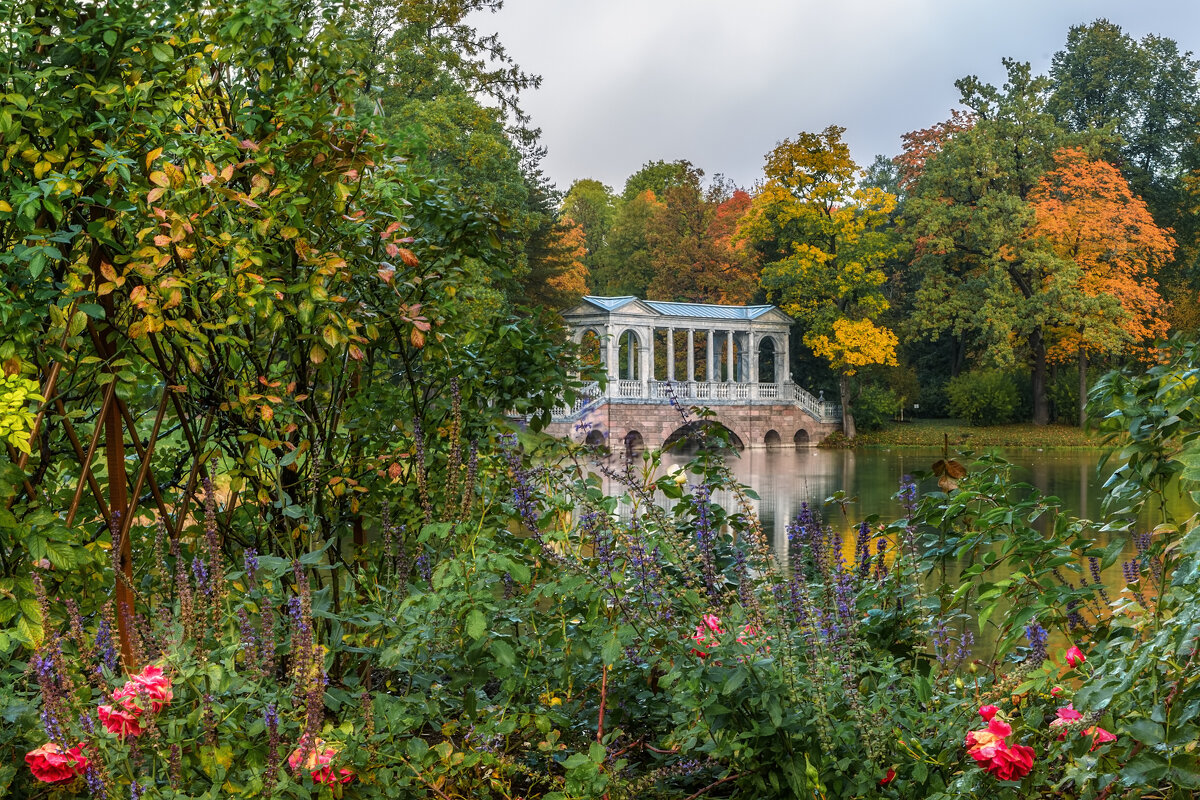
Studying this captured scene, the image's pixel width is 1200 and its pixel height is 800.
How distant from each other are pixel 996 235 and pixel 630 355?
11311 millimetres

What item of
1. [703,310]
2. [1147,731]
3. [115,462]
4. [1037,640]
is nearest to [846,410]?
[703,310]

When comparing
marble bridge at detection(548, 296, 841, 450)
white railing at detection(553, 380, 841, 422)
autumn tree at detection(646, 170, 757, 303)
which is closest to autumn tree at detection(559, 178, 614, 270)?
autumn tree at detection(646, 170, 757, 303)

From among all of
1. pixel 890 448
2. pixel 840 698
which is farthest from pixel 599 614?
pixel 890 448

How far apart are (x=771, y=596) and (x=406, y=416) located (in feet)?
4.14

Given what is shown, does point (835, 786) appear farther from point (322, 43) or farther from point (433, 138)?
point (433, 138)

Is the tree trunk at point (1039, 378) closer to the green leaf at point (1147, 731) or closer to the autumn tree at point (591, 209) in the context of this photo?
the autumn tree at point (591, 209)

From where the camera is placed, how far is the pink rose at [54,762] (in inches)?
71.0

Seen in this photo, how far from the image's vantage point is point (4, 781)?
6.37 feet

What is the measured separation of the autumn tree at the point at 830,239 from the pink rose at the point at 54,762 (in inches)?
1212

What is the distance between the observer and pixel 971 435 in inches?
1195

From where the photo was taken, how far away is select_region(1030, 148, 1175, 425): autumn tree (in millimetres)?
29891

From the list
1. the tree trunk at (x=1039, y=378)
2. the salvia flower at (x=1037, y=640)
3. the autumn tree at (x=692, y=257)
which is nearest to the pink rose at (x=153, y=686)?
the salvia flower at (x=1037, y=640)

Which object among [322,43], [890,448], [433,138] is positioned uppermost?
[433,138]

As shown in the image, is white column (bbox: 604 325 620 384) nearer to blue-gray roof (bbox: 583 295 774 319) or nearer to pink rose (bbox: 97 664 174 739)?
blue-gray roof (bbox: 583 295 774 319)
